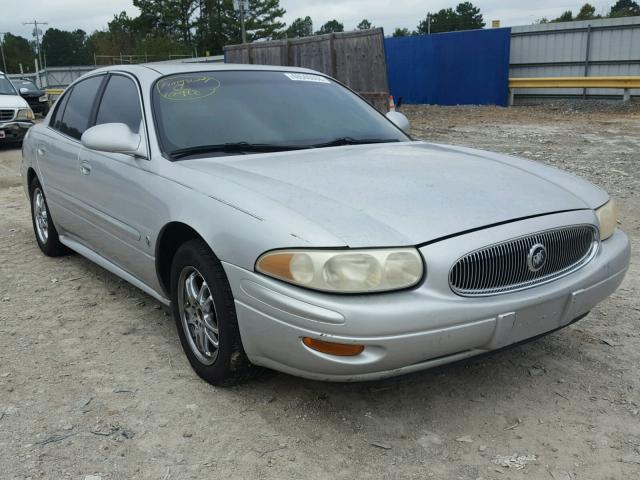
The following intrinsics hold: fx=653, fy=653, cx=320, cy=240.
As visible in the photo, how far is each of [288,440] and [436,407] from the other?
0.69 metres

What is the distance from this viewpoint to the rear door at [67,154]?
434 centimetres

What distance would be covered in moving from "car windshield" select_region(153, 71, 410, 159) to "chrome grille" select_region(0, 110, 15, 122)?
38.6ft

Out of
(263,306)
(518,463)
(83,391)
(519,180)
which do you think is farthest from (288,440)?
(519,180)

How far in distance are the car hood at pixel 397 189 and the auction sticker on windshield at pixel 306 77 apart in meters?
0.80

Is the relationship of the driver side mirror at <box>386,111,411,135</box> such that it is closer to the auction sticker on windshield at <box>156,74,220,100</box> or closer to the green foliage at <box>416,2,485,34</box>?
the auction sticker on windshield at <box>156,74,220,100</box>

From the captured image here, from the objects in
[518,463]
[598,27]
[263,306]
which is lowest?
[518,463]

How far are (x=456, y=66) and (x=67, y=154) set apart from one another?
16.7m

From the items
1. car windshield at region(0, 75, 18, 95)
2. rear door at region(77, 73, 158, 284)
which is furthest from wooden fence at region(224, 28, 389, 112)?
rear door at region(77, 73, 158, 284)

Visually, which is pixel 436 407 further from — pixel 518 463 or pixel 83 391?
pixel 83 391

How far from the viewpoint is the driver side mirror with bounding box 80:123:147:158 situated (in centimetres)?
345

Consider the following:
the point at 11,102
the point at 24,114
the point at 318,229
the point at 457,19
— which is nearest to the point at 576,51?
the point at 24,114

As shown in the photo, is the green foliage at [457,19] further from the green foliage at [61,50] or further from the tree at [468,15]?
the green foliage at [61,50]

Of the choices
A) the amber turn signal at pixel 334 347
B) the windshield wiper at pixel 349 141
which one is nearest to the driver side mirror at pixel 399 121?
the windshield wiper at pixel 349 141

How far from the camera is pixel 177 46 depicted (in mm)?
67562
